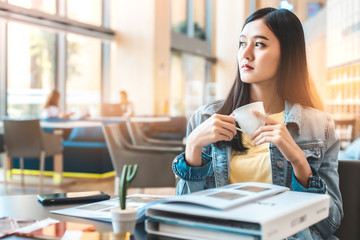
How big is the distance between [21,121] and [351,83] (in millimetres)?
6772

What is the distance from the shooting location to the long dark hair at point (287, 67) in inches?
58.7

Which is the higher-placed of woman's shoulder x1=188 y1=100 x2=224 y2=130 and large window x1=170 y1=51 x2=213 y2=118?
large window x1=170 y1=51 x2=213 y2=118

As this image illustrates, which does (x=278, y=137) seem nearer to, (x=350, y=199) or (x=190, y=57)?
(x=350, y=199)

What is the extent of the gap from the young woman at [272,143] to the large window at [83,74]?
725 centimetres

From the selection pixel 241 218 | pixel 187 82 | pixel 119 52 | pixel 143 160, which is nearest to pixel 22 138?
pixel 143 160

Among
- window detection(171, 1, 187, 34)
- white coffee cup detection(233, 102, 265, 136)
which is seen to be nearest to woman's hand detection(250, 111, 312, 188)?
white coffee cup detection(233, 102, 265, 136)

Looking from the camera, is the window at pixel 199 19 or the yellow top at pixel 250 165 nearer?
the yellow top at pixel 250 165

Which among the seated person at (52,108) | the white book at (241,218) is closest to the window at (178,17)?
the seated person at (52,108)

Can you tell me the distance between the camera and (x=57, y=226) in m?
1.04

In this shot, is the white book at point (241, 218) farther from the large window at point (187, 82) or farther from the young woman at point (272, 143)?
the large window at point (187, 82)

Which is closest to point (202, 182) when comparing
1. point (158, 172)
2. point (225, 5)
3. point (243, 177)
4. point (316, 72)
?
point (243, 177)

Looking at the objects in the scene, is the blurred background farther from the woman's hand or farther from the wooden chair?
the woman's hand

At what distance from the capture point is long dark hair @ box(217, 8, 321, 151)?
1492 mm

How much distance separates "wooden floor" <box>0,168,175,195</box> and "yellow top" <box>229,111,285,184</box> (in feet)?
12.1
